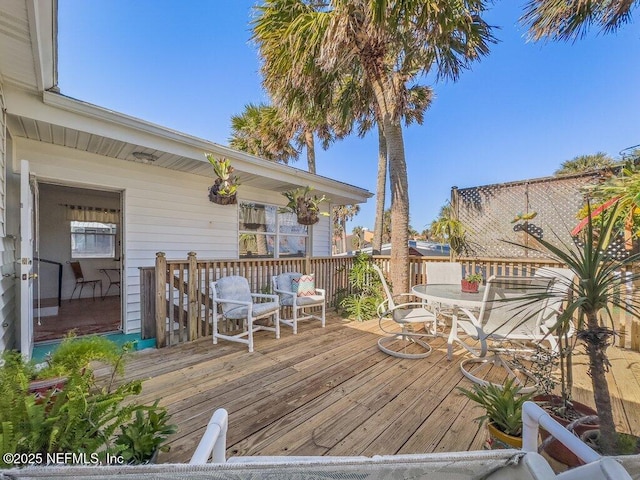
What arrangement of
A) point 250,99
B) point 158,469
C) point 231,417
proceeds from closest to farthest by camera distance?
point 158,469 < point 231,417 < point 250,99

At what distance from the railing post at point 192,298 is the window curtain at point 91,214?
16.4ft

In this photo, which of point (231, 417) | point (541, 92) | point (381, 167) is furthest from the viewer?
point (381, 167)

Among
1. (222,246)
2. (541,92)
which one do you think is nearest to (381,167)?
(541,92)

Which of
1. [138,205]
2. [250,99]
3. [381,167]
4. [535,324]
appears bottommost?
[535,324]

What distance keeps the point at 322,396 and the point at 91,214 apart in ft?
24.7

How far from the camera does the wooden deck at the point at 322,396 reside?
5.94 ft

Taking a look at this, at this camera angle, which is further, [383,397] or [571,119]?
[571,119]

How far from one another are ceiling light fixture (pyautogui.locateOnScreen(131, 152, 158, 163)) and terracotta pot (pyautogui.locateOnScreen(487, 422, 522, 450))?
4776 millimetres

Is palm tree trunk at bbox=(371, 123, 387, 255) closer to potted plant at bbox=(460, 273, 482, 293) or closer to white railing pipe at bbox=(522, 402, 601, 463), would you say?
potted plant at bbox=(460, 273, 482, 293)

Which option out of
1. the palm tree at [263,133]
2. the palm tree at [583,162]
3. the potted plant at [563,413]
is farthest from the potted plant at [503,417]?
the palm tree at [583,162]

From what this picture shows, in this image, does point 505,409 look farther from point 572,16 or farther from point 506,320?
point 572,16

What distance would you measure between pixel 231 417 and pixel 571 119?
13.0m

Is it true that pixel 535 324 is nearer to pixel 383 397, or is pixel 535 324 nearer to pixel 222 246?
pixel 383 397

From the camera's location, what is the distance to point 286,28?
4301mm
